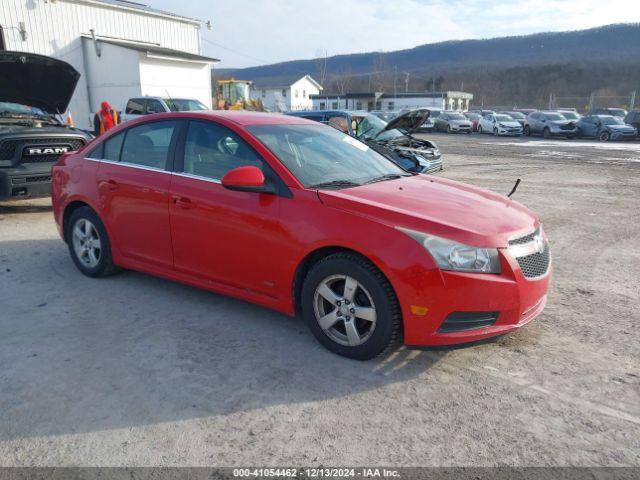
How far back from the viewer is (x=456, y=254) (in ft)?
10.4

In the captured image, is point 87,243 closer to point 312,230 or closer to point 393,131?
point 312,230

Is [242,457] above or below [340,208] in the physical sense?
below

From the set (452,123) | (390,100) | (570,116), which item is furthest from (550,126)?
(390,100)

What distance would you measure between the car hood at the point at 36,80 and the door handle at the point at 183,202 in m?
5.14

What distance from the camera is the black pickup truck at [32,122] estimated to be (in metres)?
7.36

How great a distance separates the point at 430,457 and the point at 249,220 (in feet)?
6.70

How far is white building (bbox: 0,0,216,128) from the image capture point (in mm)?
21281

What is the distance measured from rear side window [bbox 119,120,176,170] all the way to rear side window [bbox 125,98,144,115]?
13503mm

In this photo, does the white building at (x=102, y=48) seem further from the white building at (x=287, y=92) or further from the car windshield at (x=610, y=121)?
the white building at (x=287, y=92)

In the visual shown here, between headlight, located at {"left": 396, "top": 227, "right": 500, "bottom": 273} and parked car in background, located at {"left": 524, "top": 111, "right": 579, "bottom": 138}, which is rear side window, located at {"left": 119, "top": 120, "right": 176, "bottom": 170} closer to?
headlight, located at {"left": 396, "top": 227, "right": 500, "bottom": 273}

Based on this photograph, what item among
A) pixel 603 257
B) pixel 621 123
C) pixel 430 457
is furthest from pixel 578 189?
pixel 621 123

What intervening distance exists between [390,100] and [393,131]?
187 feet

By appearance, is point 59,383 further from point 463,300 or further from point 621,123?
point 621,123

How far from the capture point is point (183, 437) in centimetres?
270
